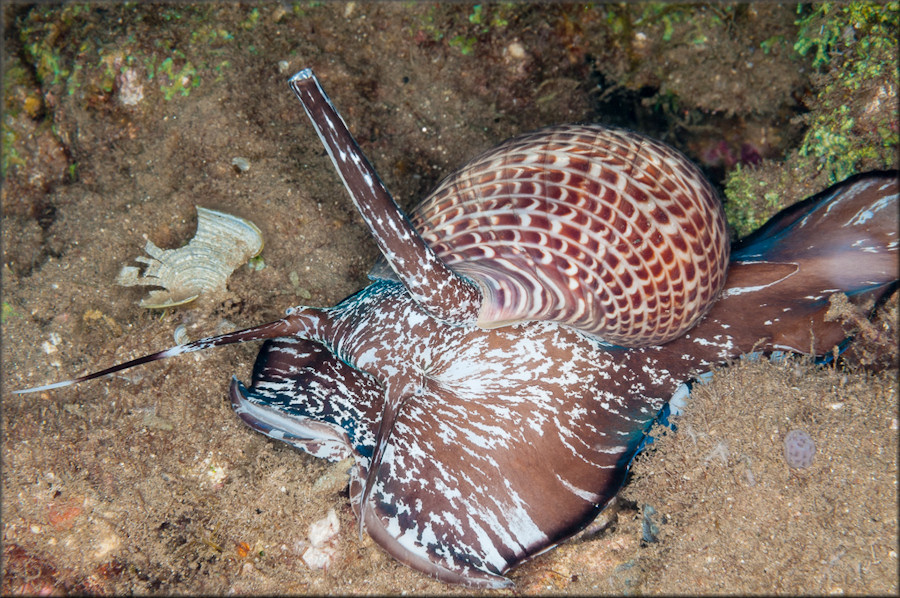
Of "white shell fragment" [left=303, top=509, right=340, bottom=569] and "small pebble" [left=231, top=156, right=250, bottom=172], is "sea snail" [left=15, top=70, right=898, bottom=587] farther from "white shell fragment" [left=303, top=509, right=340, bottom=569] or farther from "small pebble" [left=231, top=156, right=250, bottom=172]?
"small pebble" [left=231, top=156, right=250, bottom=172]

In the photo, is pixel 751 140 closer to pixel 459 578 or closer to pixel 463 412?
pixel 463 412

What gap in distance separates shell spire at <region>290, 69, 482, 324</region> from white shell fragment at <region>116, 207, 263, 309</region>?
4.15 ft

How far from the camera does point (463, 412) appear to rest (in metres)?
2.69

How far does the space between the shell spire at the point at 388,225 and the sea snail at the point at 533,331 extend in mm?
11

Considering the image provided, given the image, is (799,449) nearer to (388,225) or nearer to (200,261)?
(388,225)

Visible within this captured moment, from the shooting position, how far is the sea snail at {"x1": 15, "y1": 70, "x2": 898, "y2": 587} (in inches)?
89.3

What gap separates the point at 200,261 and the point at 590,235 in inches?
91.1

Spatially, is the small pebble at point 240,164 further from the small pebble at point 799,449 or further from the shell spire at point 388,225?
the small pebble at point 799,449

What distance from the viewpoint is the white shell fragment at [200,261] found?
2904 millimetres

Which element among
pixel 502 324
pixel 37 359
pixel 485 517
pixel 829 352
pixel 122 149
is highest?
pixel 122 149

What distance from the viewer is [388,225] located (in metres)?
2.09

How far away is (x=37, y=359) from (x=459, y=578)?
9.45 feet

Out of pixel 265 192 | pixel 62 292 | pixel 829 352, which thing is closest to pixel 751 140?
pixel 829 352

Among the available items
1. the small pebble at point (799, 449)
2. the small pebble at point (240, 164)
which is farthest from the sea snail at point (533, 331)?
the small pebble at point (240, 164)
